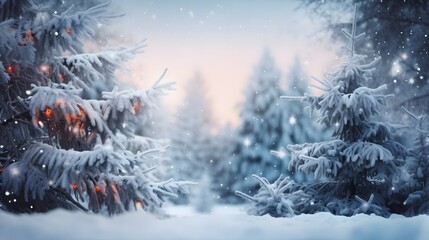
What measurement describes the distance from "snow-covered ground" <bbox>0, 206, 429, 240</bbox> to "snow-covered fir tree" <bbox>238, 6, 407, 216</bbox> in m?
2.57

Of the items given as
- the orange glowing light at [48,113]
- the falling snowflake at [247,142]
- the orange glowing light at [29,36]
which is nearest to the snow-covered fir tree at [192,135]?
the falling snowflake at [247,142]

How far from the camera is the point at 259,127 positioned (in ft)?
56.1

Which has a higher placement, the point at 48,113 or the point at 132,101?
the point at 132,101

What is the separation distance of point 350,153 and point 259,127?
11.2 m

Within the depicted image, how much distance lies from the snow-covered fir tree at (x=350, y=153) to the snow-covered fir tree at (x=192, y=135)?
13.3 m

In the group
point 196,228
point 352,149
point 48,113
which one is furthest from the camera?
point 352,149

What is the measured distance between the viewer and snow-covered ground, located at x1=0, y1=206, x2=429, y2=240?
2.69 metres

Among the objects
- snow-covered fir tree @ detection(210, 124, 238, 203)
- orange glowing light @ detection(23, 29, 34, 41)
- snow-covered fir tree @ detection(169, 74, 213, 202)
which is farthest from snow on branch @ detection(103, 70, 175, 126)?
snow-covered fir tree @ detection(169, 74, 213, 202)

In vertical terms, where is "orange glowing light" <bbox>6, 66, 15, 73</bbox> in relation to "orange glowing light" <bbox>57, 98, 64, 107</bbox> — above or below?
above

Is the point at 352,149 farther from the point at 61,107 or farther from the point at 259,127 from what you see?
the point at 259,127

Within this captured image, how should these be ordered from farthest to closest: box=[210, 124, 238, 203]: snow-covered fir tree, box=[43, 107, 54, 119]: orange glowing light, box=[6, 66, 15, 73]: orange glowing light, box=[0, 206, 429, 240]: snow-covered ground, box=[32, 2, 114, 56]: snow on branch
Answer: box=[210, 124, 238, 203]: snow-covered fir tree, box=[6, 66, 15, 73]: orange glowing light, box=[43, 107, 54, 119]: orange glowing light, box=[32, 2, 114, 56]: snow on branch, box=[0, 206, 429, 240]: snow-covered ground

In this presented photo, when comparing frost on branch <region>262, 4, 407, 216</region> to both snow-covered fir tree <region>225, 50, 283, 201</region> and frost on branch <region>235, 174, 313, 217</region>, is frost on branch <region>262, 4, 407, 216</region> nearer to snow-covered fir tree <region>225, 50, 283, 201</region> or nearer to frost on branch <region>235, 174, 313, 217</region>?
frost on branch <region>235, 174, 313, 217</region>

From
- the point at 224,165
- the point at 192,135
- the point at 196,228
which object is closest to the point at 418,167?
the point at 196,228

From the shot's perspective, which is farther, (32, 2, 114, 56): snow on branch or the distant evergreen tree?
the distant evergreen tree
